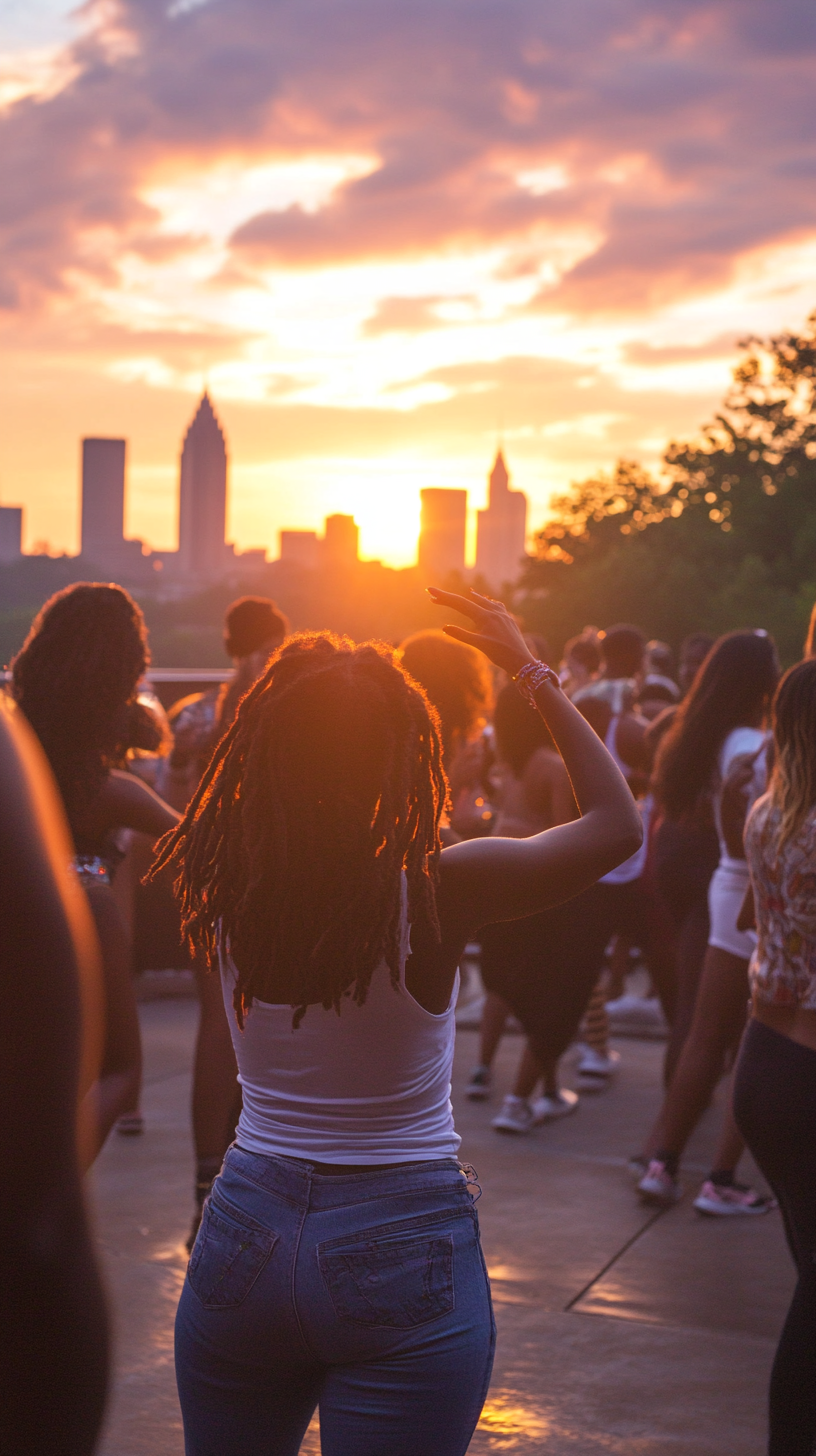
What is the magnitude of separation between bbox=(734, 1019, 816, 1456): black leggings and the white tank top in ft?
4.24

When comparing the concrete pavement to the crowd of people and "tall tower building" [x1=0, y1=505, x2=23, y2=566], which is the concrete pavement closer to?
the crowd of people

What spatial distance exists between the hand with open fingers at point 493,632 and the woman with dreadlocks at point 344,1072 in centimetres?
16

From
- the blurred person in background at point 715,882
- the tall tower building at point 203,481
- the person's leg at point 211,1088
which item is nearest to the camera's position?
the person's leg at point 211,1088

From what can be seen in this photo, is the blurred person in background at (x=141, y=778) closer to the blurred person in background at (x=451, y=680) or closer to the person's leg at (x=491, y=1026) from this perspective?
the blurred person in background at (x=451, y=680)

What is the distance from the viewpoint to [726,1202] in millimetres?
5262

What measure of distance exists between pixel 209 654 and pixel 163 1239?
11.9 meters

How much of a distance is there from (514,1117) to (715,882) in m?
1.75

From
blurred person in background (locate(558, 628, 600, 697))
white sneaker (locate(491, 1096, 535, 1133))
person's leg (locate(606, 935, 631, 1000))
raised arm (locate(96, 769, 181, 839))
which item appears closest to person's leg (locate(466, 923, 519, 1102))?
white sneaker (locate(491, 1096, 535, 1133))

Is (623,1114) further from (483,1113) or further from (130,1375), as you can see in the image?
(130,1375)

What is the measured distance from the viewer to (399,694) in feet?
6.64

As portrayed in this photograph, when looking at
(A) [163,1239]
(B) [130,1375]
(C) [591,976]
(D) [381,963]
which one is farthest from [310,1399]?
(C) [591,976]

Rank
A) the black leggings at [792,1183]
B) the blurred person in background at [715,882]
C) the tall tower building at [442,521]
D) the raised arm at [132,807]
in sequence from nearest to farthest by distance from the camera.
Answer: the black leggings at [792,1183]
the tall tower building at [442,521]
the raised arm at [132,807]
the blurred person in background at [715,882]

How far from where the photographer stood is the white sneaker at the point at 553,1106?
255 inches

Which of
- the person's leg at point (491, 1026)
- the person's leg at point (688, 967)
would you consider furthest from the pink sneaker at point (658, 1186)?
the person's leg at point (491, 1026)
